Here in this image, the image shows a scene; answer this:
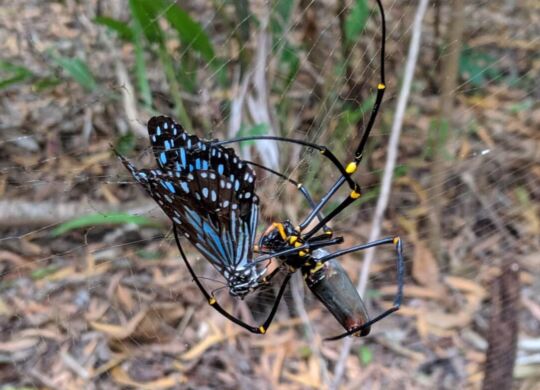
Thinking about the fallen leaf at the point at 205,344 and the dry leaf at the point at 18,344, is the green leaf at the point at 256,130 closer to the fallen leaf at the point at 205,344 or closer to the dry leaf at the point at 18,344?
the fallen leaf at the point at 205,344

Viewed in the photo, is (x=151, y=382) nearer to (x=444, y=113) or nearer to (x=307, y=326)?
(x=307, y=326)

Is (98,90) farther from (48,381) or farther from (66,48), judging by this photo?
(48,381)

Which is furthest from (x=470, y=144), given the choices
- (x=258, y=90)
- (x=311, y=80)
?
(x=258, y=90)

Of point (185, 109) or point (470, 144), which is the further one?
point (470, 144)

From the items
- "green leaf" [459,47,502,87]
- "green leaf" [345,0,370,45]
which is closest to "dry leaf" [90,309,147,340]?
"green leaf" [345,0,370,45]

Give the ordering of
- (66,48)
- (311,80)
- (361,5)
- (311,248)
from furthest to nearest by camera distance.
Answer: (66,48)
(311,80)
(361,5)
(311,248)

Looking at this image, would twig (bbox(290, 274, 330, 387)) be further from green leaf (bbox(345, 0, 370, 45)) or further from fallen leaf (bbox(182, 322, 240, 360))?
green leaf (bbox(345, 0, 370, 45))

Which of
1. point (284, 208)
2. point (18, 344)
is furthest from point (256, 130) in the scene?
point (18, 344)
